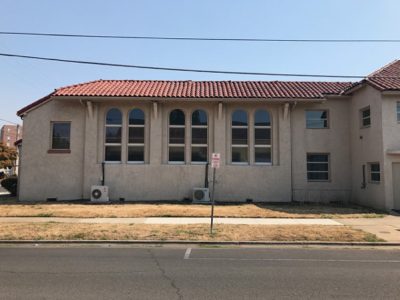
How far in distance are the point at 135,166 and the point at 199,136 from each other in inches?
152

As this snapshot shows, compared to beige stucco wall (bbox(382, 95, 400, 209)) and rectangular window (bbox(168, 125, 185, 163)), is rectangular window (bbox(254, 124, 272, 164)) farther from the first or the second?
beige stucco wall (bbox(382, 95, 400, 209))

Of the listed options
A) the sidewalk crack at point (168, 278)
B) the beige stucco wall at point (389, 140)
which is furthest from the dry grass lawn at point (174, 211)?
the sidewalk crack at point (168, 278)

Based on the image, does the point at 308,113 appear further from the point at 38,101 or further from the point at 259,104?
the point at 38,101

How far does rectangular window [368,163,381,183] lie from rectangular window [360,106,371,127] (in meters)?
2.06

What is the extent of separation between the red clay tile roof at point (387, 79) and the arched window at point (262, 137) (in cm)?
563

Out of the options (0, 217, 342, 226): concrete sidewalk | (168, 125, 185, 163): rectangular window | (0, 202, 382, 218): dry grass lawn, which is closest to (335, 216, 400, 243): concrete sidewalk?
(0, 217, 342, 226): concrete sidewalk

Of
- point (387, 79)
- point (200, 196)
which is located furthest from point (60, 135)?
point (387, 79)

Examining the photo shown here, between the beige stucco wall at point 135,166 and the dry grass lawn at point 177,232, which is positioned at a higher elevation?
the beige stucco wall at point 135,166

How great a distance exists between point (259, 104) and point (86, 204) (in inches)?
417

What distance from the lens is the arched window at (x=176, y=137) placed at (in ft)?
73.5

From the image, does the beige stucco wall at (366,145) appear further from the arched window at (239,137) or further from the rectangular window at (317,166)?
the arched window at (239,137)

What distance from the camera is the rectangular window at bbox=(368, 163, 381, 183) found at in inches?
773

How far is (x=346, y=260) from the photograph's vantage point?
9.23 m

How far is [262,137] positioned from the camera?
74.3 ft
